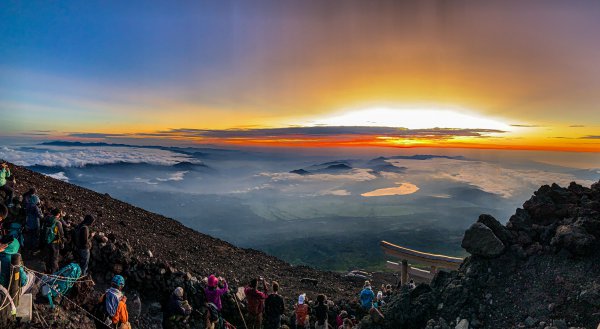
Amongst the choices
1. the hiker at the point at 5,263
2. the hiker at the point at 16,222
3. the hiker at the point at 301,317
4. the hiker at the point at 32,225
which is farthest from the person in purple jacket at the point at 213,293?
the hiker at the point at 16,222

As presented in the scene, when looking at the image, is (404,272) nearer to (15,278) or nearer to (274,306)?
(274,306)

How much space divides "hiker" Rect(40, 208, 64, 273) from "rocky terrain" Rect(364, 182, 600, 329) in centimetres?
962

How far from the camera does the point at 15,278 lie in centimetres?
861

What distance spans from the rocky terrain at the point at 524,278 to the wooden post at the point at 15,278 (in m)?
9.40

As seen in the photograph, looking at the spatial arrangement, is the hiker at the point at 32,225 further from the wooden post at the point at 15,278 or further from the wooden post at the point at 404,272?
the wooden post at the point at 404,272

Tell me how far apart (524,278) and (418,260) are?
6273 millimetres

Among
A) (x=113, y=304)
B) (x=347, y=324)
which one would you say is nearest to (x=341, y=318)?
(x=347, y=324)

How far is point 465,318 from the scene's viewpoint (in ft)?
36.7

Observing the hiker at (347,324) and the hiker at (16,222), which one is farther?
the hiker at (347,324)

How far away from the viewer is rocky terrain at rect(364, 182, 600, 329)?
34.4ft

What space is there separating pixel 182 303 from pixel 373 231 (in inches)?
5970

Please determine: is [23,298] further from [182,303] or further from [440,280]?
[440,280]

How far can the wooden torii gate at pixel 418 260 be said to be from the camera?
56.0 feet

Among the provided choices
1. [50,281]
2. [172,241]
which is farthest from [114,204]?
[50,281]
